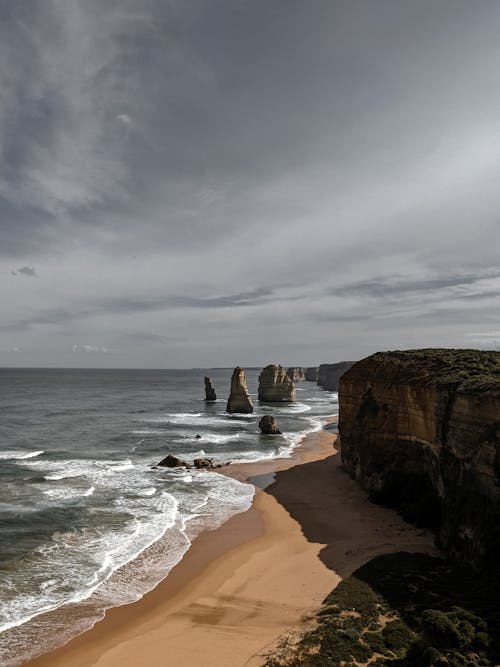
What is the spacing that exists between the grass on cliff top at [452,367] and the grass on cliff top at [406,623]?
8.56m

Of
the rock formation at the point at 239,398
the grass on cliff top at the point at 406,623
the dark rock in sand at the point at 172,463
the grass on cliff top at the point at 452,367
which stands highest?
the grass on cliff top at the point at 452,367

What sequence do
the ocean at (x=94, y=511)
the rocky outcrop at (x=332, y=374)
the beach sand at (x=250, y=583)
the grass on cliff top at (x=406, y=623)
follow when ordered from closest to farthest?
the grass on cliff top at (x=406, y=623) < the beach sand at (x=250, y=583) < the ocean at (x=94, y=511) < the rocky outcrop at (x=332, y=374)

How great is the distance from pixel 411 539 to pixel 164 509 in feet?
50.2

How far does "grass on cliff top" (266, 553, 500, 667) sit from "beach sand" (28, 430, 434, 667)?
51.6 inches

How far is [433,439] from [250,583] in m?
12.4

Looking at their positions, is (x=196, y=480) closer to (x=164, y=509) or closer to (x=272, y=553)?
(x=164, y=509)

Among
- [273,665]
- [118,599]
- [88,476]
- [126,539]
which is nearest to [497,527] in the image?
[273,665]

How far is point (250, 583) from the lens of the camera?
66.4ft

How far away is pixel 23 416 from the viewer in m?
76.9

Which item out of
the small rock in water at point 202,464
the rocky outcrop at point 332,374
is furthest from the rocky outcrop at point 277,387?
the small rock in water at point 202,464

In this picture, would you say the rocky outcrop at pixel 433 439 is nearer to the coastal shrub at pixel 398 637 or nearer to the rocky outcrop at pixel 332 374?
the coastal shrub at pixel 398 637

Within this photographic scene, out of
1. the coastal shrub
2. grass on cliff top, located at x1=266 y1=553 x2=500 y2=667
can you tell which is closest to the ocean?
grass on cliff top, located at x1=266 y1=553 x2=500 y2=667

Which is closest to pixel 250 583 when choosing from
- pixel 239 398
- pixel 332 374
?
pixel 239 398

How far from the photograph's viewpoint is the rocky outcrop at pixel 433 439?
1953 cm
